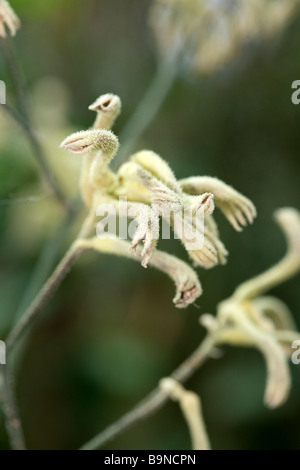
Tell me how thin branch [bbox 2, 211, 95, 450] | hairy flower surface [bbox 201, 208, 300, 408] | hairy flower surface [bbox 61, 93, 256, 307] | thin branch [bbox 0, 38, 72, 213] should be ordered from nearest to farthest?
hairy flower surface [bbox 61, 93, 256, 307], thin branch [bbox 2, 211, 95, 450], hairy flower surface [bbox 201, 208, 300, 408], thin branch [bbox 0, 38, 72, 213]

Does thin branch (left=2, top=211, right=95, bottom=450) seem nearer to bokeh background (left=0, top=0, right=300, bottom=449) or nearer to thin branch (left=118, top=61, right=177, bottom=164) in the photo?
Result: bokeh background (left=0, top=0, right=300, bottom=449)

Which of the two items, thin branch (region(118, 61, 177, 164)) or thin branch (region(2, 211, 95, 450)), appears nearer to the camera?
thin branch (region(2, 211, 95, 450))

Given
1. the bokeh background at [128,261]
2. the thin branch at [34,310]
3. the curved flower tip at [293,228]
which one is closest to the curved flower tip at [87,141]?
the thin branch at [34,310]

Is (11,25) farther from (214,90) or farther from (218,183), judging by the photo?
(214,90)

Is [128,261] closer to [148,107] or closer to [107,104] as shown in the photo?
[148,107]

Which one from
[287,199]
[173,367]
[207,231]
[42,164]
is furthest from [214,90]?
[207,231]

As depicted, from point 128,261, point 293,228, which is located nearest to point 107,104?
point 293,228

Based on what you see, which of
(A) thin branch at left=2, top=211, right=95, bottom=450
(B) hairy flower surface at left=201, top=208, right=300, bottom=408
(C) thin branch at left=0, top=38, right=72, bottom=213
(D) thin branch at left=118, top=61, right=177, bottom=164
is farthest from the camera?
(D) thin branch at left=118, top=61, right=177, bottom=164

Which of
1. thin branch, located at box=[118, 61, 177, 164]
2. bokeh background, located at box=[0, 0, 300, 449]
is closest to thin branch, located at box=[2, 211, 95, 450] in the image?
bokeh background, located at box=[0, 0, 300, 449]
